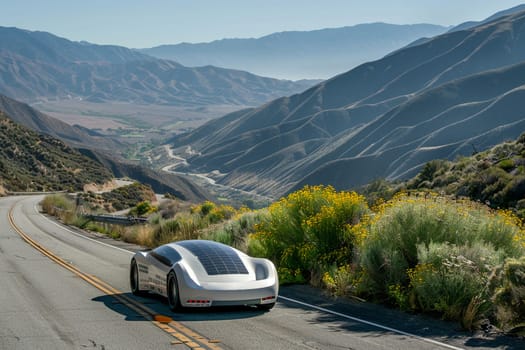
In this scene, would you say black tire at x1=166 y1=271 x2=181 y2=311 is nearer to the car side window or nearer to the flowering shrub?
the car side window

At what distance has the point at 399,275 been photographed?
11547mm

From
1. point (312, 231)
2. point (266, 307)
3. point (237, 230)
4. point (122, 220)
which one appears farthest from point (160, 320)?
point (122, 220)

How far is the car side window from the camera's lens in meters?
11.2

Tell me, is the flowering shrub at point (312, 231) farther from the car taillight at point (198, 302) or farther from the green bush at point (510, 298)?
the green bush at point (510, 298)

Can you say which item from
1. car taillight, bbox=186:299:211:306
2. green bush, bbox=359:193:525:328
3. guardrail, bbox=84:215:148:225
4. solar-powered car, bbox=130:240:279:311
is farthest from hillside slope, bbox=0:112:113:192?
car taillight, bbox=186:299:211:306

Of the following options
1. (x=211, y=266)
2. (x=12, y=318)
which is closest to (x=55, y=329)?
(x=12, y=318)

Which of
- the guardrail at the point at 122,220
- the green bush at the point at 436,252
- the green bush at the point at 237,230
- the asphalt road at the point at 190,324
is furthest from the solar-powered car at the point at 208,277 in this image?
the guardrail at the point at 122,220

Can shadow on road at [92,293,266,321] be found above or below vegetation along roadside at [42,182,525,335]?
below

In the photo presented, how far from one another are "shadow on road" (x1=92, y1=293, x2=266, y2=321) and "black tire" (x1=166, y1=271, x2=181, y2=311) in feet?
0.39

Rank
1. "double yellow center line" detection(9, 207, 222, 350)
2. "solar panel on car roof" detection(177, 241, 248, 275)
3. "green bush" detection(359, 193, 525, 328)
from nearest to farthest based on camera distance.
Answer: "double yellow center line" detection(9, 207, 222, 350) < "green bush" detection(359, 193, 525, 328) < "solar panel on car roof" detection(177, 241, 248, 275)

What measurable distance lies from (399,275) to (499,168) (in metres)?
20.7

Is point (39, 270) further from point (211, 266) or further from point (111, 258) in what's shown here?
point (211, 266)

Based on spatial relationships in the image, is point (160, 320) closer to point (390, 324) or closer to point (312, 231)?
point (390, 324)

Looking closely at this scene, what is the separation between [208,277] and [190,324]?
2.94 feet
